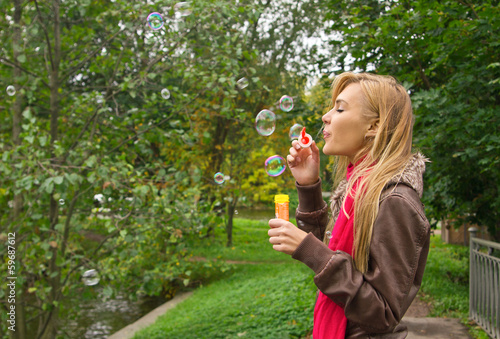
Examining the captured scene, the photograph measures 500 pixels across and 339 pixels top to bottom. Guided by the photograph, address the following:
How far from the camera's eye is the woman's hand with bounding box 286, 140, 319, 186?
1.74m

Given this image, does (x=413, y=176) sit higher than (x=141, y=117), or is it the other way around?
(x=141, y=117)

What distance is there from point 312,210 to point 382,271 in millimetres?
575

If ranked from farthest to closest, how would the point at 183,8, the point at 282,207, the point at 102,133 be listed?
1. the point at 102,133
2. the point at 183,8
3. the point at 282,207

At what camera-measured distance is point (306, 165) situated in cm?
175

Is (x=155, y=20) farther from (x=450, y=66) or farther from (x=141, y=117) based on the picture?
Result: (x=450, y=66)

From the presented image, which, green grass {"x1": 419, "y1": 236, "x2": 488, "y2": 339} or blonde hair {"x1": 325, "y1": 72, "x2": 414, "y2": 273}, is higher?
blonde hair {"x1": 325, "y1": 72, "x2": 414, "y2": 273}

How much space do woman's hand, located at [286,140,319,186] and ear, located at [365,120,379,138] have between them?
0.29 meters

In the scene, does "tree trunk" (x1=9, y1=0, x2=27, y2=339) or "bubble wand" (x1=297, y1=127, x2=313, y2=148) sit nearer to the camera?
"bubble wand" (x1=297, y1=127, x2=313, y2=148)

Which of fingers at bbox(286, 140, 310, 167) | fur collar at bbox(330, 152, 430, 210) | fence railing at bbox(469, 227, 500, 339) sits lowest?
fence railing at bbox(469, 227, 500, 339)

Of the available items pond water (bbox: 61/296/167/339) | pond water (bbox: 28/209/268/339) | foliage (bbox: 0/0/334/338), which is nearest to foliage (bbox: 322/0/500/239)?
foliage (bbox: 0/0/334/338)

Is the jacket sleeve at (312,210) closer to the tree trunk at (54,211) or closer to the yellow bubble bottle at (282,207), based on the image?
→ the yellow bubble bottle at (282,207)

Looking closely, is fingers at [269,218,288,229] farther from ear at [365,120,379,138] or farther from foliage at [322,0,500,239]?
foliage at [322,0,500,239]

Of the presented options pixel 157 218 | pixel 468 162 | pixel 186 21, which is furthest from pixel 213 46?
pixel 468 162

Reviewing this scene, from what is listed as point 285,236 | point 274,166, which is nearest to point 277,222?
point 285,236
